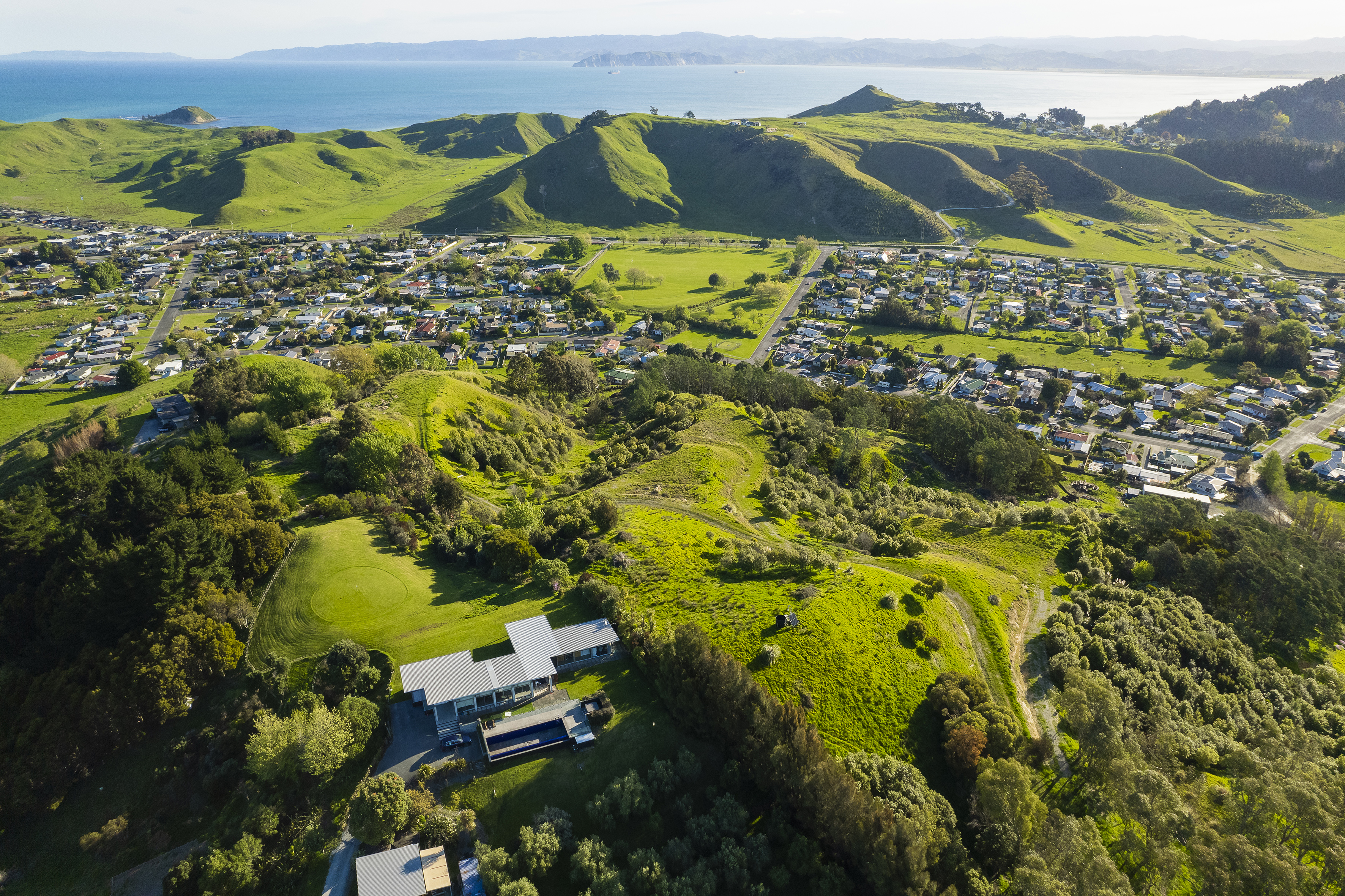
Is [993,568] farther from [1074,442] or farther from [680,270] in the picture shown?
[680,270]

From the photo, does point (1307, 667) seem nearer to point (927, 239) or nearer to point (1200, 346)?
point (1200, 346)

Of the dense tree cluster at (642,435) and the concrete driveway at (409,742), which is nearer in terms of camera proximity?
the concrete driveway at (409,742)

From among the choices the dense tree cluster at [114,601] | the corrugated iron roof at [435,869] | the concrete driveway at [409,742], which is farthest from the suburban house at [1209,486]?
the dense tree cluster at [114,601]

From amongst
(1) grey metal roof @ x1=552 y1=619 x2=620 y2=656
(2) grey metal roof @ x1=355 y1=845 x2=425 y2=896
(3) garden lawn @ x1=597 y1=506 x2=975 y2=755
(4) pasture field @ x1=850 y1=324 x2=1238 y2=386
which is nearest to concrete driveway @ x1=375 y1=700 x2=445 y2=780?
(2) grey metal roof @ x1=355 y1=845 x2=425 y2=896

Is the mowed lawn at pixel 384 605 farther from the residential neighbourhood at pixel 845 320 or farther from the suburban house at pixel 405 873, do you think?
the residential neighbourhood at pixel 845 320

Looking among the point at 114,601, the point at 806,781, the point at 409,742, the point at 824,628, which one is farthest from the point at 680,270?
the point at 806,781

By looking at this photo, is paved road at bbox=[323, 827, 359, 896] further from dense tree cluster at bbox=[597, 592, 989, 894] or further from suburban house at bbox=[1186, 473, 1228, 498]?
suburban house at bbox=[1186, 473, 1228, 498]
